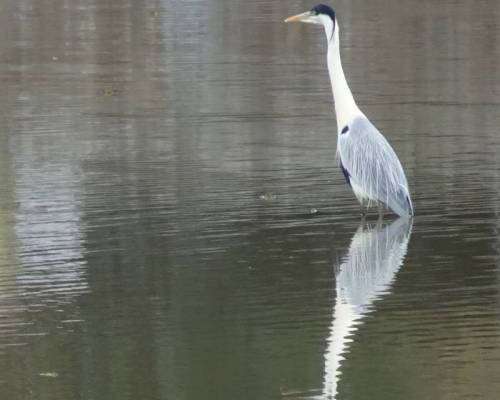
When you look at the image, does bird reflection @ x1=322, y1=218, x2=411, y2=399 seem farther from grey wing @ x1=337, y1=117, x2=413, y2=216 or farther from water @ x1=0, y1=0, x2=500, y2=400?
grey wing @ x1=337, y1=117, x2=413, y2=216

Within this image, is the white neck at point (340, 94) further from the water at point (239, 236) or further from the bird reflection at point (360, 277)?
the bird reflection at point (360, 277)

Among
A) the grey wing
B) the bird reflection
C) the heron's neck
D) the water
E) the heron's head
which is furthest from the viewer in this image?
the heron's head

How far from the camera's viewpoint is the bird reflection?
823cm

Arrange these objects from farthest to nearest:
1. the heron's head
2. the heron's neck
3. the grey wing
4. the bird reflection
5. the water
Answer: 1. the heron's head
2. the heron's neck
3. the grey wing
4. the bird reflection
5. the water

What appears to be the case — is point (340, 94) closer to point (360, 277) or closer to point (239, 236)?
point (239, 236)

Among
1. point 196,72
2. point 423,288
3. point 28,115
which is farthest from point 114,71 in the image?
point 423,288

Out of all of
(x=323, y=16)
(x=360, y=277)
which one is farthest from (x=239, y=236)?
(x=323, y=16)

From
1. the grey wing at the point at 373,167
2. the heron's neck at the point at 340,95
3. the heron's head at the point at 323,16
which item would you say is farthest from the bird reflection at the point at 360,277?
the heron's head at the point at 323,16

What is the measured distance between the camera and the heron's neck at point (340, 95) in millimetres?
13164

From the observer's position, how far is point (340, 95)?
13.2m

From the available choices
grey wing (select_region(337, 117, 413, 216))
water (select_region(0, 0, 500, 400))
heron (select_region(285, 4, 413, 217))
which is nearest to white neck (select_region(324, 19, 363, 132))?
heron (select_region(285, 4, 413, 217))

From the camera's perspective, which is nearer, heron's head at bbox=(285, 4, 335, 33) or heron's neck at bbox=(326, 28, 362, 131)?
heron's neck at bbox=(326, 28, 362, 131)

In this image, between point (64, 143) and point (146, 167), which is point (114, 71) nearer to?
point (64, 143)

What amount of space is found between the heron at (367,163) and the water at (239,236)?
183 millimetres
